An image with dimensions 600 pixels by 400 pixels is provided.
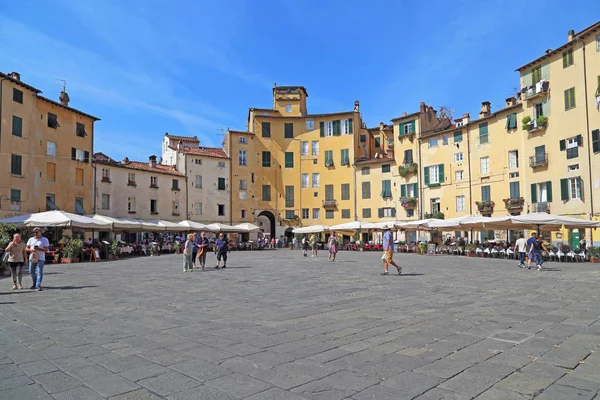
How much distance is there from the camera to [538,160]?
104ft

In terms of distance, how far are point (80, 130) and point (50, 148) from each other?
151 inches

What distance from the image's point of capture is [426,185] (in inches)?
1661

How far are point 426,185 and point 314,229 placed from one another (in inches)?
450

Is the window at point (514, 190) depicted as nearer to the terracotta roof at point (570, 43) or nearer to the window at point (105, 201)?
the terracotta roof at point (570, 43)

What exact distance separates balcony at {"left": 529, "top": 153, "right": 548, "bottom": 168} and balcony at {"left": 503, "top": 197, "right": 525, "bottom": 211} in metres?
2.71

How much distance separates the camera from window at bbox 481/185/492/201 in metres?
36.3

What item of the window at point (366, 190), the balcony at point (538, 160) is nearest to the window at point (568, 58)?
the balcony at point (538, 160)

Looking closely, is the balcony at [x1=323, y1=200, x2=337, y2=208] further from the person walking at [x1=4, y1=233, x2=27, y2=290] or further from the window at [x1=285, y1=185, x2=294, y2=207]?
the person walking at [x1=4, y1=233, x2=27, y2=290]

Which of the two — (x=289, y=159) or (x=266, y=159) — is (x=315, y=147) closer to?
(x=289, y=159)

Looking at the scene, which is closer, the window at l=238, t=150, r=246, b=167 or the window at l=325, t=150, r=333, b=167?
the window at l=325, t=150, r=333, b=167

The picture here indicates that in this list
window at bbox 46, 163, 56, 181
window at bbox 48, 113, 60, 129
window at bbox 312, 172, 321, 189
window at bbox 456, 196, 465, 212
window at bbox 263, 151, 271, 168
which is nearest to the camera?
window at bbox 46, 163, 56, 181

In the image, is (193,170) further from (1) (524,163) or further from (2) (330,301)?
(2) (330,301)

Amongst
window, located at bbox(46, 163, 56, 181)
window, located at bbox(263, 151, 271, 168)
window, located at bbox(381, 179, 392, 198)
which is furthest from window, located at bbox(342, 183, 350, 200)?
window, located at bbox(46, 163, 56, 181)

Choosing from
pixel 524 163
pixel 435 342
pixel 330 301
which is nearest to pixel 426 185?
pixel 524 163
